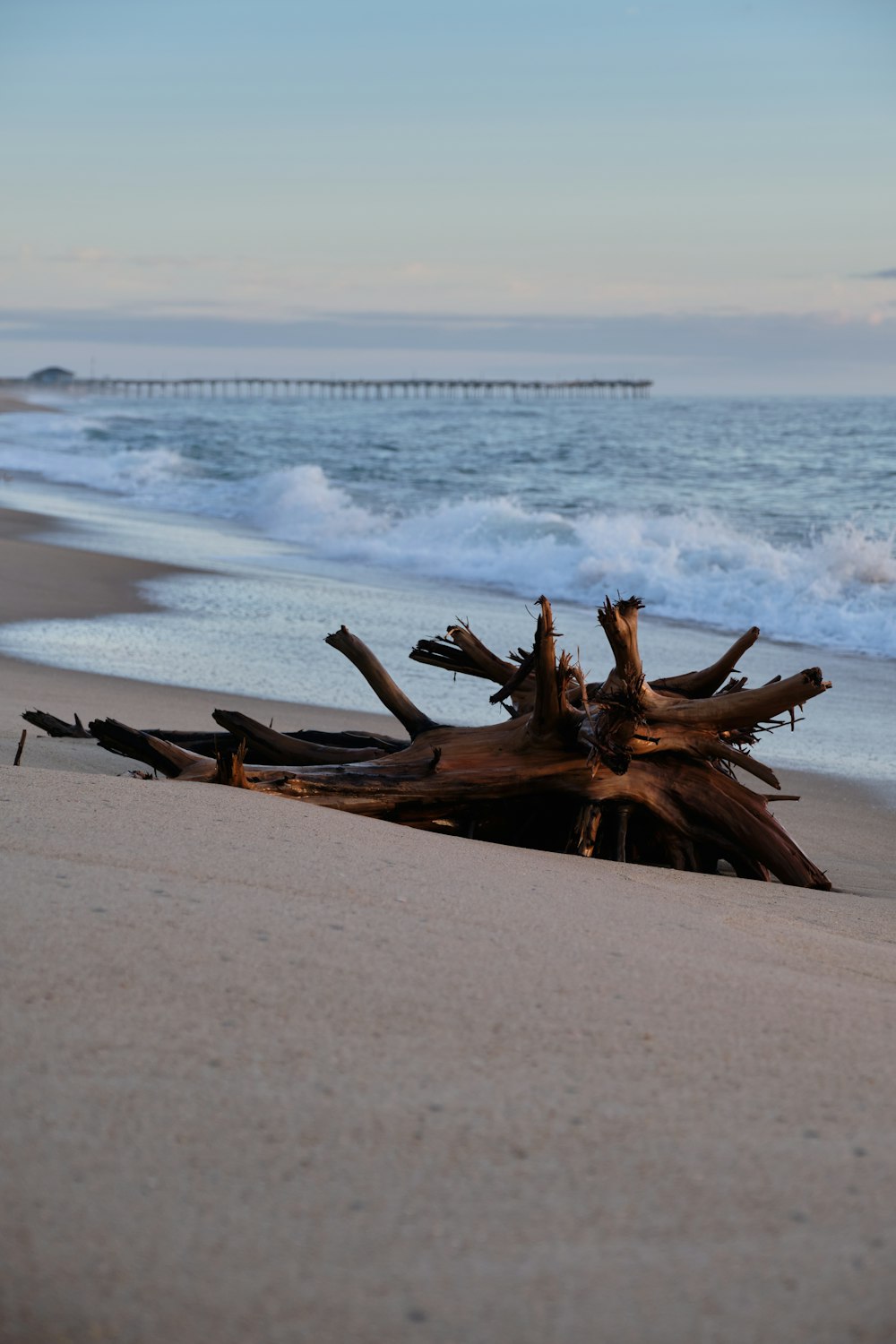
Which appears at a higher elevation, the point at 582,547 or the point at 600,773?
the point at 582,547

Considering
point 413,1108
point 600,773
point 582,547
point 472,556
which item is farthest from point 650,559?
point 413,1108

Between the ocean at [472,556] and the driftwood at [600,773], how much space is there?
1.95 m

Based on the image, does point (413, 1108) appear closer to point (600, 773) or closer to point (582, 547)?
point (600, 773)

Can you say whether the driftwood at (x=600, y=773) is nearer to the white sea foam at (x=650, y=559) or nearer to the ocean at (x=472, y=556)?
the ocean at (x=472, y=556)

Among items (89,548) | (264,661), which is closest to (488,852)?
(264,661)

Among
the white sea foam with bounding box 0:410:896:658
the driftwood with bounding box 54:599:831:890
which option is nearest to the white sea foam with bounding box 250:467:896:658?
the white sea foam with bounding box 0:410:896:658

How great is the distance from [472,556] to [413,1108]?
46.0 feet

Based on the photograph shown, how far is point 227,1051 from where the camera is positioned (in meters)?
1.86

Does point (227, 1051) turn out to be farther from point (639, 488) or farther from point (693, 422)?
point (693, 422)

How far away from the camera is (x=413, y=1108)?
5.76 feet

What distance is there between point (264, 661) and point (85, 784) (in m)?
4.78

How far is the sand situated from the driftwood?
2.68ft

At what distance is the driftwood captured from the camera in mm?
3740

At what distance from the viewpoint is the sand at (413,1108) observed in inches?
55.9
